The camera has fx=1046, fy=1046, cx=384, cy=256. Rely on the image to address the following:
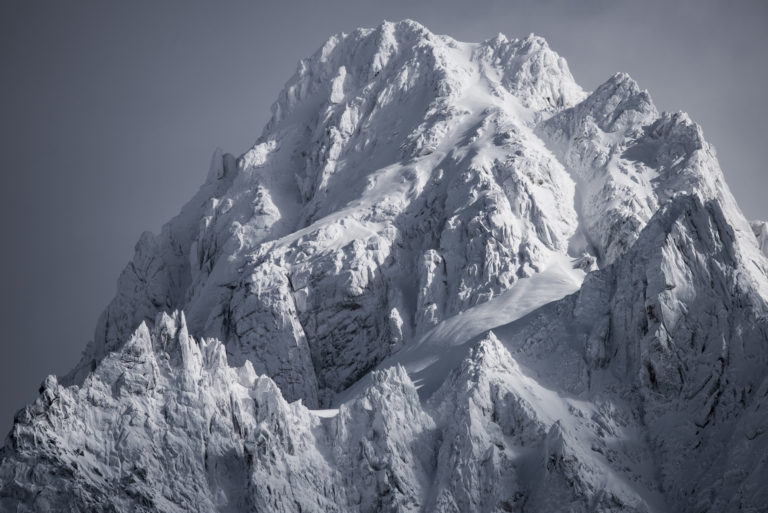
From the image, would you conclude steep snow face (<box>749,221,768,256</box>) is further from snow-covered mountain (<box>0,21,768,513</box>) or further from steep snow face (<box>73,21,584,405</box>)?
steep snow face (<box>73,21,584,405</box>)

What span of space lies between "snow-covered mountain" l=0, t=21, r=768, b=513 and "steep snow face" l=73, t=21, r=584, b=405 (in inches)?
18.3

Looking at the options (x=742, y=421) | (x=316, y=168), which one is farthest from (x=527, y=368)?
(x=316, y=168)

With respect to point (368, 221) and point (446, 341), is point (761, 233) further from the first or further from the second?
point (368, 221)

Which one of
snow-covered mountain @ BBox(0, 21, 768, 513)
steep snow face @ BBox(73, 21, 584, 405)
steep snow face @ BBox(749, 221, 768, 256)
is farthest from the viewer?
steep snow face @ BBox(749, 221, 768, 256)

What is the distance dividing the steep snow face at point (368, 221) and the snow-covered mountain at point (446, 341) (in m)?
0.47

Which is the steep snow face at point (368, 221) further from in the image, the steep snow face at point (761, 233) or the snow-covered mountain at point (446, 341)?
the steep snow face at point (761, 233)

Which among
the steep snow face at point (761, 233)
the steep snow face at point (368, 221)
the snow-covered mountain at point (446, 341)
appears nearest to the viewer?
the snow-covered mountain at point (446, 341)

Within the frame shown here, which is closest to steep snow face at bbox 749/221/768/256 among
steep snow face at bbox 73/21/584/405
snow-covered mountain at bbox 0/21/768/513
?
snow-covered mountain at bbox 0/21/768/513

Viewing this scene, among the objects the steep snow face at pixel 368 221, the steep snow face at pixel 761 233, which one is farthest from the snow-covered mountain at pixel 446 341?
the steep snow face at pixel 368 221

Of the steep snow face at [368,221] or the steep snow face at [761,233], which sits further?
the steep snow face at [761,233]

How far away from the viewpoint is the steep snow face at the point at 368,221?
13688 cm

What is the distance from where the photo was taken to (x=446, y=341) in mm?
→ 125312

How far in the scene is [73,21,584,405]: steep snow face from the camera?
137 m

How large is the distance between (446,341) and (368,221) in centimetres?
3183
